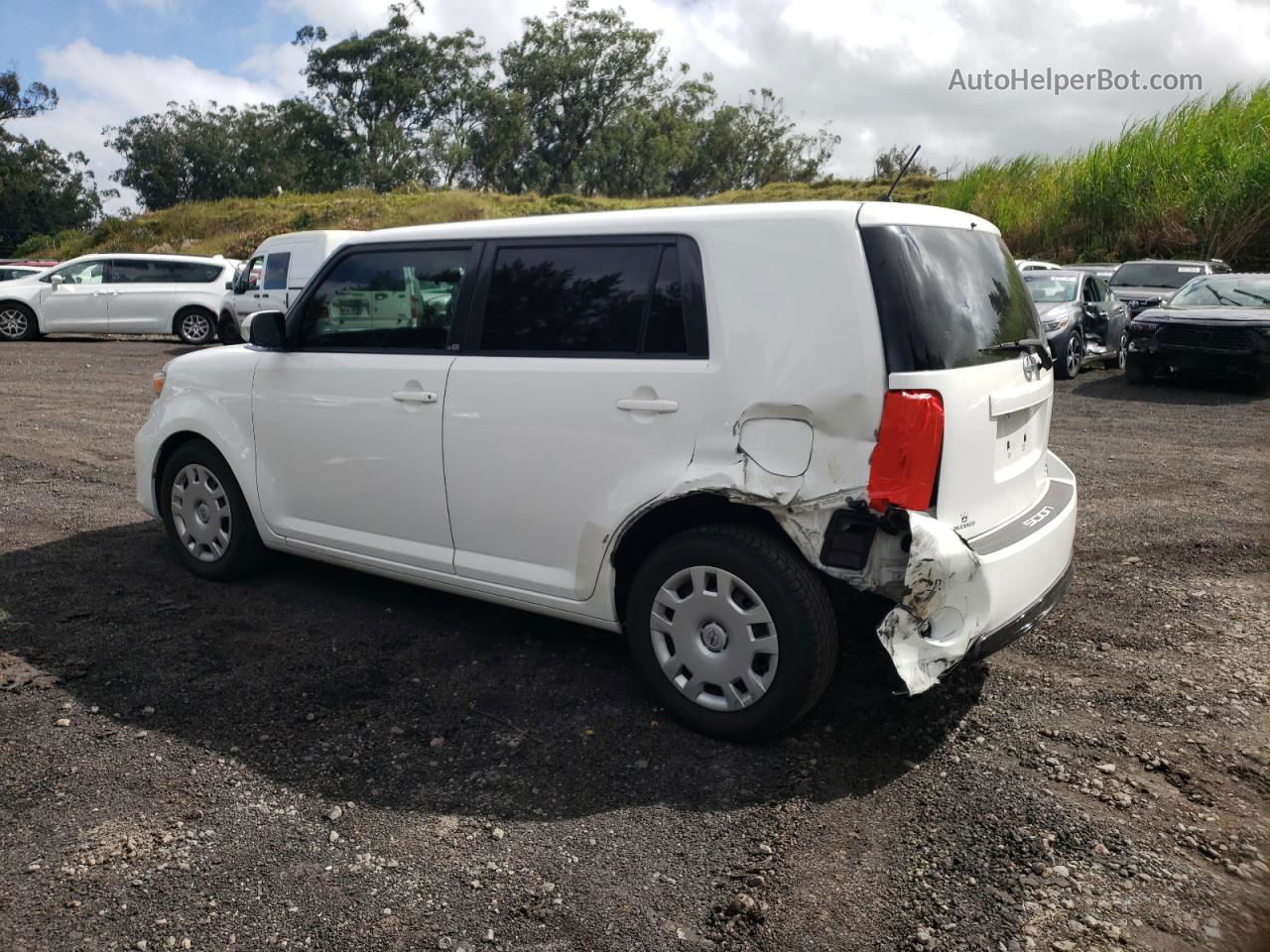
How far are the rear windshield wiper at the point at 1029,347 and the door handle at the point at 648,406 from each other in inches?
41.0

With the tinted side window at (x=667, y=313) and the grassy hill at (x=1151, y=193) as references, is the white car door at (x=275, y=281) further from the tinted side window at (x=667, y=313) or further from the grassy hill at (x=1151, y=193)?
the tinted side window at (x=667, y=313)

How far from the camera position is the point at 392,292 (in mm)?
4516

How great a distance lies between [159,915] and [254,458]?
2.63 m

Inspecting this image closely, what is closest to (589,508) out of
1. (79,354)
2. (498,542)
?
(498,542)

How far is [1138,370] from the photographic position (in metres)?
14.4

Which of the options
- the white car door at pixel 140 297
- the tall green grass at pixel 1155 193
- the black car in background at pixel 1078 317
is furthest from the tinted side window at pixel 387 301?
the tall green grass at pixel 1155 193

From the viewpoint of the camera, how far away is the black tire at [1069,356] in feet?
49.0

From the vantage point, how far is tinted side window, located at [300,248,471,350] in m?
4.31

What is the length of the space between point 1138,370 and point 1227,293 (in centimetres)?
150

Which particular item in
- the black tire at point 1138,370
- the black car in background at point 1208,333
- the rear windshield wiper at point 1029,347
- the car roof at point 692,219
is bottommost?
the black tire at point 1138,370

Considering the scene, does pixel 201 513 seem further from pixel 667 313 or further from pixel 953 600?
pixel 953 600

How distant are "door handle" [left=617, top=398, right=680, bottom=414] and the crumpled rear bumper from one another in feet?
2.88

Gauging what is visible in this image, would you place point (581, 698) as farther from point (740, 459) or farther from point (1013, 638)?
point (1013, 638)

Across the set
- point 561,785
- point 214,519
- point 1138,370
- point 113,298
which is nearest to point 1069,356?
point 1138,370
